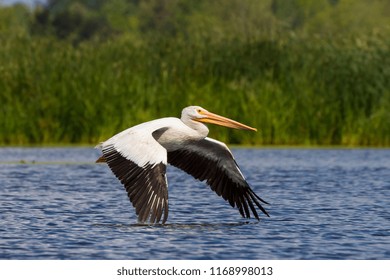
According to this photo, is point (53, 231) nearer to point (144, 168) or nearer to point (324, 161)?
point (144, 168)

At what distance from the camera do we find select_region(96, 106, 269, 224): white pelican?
9.24 metres

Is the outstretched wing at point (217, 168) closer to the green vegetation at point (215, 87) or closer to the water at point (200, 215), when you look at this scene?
the water at point (200, 215)

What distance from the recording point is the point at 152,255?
335 inches

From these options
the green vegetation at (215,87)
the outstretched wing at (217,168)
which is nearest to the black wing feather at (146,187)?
the outstretched wing at (217,168)

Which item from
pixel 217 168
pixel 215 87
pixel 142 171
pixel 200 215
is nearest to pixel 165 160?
pixel 142 171

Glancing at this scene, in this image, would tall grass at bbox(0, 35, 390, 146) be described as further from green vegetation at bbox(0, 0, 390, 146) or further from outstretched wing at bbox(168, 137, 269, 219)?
outstretched wing at bbox(168, 137, 269, 219)

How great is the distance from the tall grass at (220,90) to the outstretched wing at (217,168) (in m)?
7.62

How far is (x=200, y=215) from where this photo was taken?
11.0m

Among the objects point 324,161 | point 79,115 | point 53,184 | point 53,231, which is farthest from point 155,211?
point 79,115

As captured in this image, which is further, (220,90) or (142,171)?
(220,90)

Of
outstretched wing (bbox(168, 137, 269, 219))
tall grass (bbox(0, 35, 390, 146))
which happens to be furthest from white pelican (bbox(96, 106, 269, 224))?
tall grass (bbox(0, 35, 390, 146))

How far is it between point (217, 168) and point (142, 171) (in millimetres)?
1442

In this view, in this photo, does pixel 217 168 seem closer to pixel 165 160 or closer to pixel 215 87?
pixel 165 160

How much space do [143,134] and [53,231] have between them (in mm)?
1145
